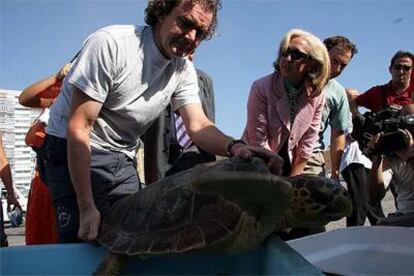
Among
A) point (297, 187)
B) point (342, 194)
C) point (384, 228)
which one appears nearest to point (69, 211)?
point (297, 187)

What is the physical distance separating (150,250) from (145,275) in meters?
0.19

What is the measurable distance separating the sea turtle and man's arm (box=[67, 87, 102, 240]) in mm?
56

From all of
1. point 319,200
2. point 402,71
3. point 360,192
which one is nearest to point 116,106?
point 319,200

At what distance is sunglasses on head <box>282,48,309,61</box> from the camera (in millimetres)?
2365

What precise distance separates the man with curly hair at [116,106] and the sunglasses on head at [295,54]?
1.99 ft

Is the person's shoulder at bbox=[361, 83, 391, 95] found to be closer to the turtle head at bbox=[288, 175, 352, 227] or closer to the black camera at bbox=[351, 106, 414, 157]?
the black camera at bbox=[351, 106, 414, 157]

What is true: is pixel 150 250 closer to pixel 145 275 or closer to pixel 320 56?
pixel 145 275

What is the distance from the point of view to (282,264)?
4.06 ft

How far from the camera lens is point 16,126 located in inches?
245

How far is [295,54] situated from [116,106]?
102 cm

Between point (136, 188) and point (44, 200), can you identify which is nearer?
point (136, 188)

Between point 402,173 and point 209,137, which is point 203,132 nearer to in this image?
point 209,137

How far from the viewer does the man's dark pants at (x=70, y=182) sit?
1.76m

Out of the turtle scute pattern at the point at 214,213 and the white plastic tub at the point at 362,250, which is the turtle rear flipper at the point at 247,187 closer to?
the turtle scute pattern at the point at 214,213
